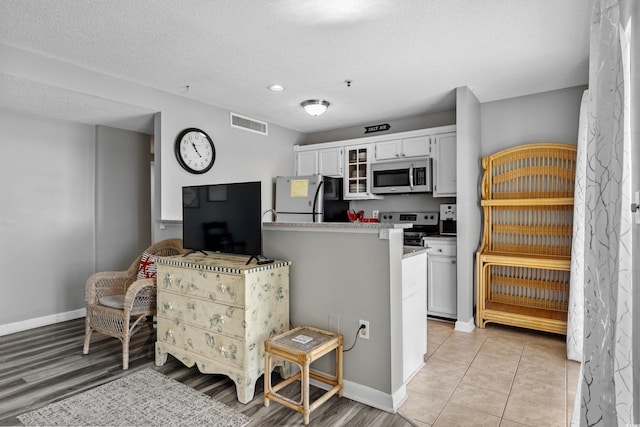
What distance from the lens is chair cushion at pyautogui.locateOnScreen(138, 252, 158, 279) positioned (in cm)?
325

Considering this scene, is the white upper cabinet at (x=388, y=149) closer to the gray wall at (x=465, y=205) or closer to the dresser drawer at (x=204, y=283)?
the gray wall at (x=465, y=205)

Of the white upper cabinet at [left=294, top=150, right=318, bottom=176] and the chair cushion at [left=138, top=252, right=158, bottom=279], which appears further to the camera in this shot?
the white upper cabinet at [left=294, top=150, right=318, bottom=176]

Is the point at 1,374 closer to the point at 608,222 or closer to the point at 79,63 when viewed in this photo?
the point at 79,63

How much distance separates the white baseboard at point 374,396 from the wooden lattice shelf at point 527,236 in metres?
1.94

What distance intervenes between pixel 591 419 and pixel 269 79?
3.29 m

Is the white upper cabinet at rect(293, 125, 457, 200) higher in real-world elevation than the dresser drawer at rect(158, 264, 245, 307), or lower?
higher

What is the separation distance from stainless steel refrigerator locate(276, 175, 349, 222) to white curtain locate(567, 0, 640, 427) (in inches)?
143

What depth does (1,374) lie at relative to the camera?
2.68m

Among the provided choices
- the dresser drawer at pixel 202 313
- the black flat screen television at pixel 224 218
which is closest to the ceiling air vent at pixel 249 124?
the black flat screen television at pixel 224 218

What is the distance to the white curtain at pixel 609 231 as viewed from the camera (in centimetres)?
96

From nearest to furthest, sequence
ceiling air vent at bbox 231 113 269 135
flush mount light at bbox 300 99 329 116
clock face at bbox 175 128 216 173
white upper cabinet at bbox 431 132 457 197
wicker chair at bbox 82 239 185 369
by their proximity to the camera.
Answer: wicker chair at bbox 82 239 185 369 < clock face at bbox 175 128 216 173 < flush mount light at bbox 300 99 329 116 < white upper cabinet at bbox 431 132 457 197 < ceiling air vent at bbox 231 113 269 135

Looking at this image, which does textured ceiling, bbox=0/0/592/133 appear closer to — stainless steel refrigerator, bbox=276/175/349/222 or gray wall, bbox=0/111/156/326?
gray wall, bbox=0/111/156/326

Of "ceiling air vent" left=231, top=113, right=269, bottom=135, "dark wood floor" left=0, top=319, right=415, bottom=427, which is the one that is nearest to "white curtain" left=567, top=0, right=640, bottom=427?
"dark wood floor" left=0, top=319, right=415, bottom=427

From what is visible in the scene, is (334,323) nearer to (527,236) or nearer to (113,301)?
(113,301)
